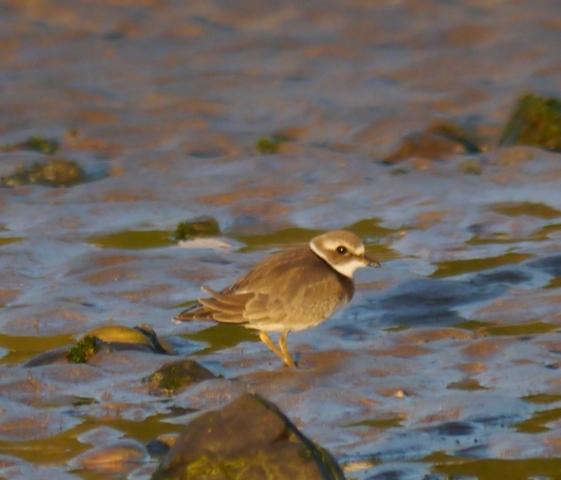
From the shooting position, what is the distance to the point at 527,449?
829cm

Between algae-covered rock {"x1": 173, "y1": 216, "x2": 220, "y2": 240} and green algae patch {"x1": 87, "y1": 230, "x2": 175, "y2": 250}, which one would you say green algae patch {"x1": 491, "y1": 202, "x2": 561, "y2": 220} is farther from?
green algae patch {"x1": 87, "y1": 230, "x2": 175, "y2": 250}

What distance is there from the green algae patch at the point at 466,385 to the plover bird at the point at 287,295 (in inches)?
40.1

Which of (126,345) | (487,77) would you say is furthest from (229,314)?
(487,77)

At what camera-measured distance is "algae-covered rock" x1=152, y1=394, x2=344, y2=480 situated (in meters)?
7.29

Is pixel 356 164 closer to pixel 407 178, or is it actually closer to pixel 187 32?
pixel 407 178

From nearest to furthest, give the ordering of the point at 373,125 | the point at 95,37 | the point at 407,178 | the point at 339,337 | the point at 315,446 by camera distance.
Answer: the point at 315,446
the point at 339,337
the point at 407,178
the point at 373,125
the point at 95,37

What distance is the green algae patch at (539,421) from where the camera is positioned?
860 cm

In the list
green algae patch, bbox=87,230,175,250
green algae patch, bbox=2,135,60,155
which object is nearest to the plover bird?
green algae patch, bbox=87,230,175,250

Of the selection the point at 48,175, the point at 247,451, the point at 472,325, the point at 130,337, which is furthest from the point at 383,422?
the point at 48,175

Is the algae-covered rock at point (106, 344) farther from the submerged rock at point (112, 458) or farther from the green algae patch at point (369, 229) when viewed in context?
the green algae patch at point (369, 229)

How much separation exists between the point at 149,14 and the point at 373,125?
3.98 meters

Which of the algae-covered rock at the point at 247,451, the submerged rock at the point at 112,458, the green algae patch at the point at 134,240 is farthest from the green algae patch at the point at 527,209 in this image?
the algae-covered rock at the point at 247,451

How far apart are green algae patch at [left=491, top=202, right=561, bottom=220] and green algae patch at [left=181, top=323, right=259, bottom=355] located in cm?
332

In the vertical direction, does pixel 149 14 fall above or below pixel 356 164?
above
